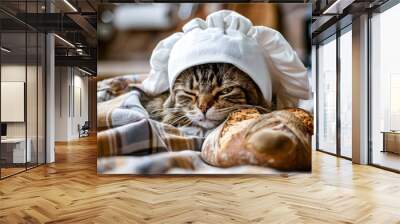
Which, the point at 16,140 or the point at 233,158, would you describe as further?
the point at 16,140

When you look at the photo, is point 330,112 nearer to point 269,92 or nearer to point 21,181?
point 269,92

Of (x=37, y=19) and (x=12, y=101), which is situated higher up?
(x=37, y=19)

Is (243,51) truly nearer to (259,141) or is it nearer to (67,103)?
(259,141)

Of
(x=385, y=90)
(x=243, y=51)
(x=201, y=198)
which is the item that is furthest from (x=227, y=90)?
(x=385, y=90)

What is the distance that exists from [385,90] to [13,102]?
6.47 meters

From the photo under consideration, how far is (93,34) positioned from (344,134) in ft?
20.4

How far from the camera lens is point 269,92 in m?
5.68

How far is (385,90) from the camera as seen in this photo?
22.4 feet

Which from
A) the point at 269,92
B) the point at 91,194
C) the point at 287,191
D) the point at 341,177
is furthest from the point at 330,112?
the point at 91,194

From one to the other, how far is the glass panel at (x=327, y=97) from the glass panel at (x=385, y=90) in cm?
179

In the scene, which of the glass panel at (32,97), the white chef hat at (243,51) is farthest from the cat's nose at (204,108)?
the glass panel at (32,97)

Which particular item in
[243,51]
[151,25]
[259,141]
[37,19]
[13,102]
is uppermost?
[37,19]

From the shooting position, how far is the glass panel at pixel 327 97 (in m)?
9.09

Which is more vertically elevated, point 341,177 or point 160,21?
point 160,21
